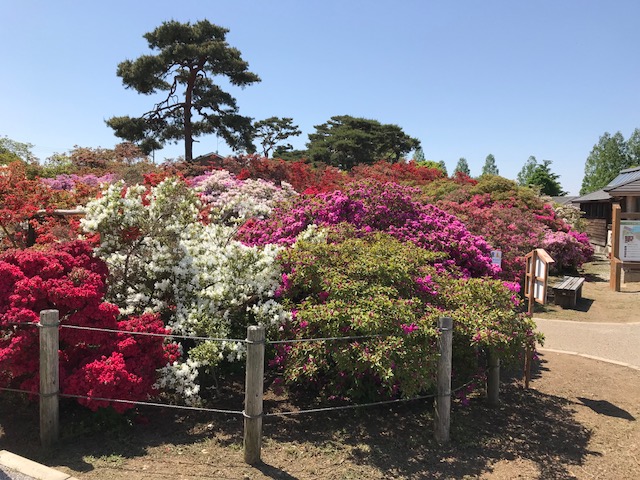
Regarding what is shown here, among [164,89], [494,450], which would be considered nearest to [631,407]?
[494,450]

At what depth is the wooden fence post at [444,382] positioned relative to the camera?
399cm

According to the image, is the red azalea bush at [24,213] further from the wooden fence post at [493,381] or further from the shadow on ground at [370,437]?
the wooden fence post at [493,381]

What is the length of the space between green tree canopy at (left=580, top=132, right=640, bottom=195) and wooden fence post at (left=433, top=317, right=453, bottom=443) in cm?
5978

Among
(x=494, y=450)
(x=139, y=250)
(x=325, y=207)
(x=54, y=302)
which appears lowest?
(x=494, y=450)

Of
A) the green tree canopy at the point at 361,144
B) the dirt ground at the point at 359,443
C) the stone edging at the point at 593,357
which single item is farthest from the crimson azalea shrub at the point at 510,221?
the green tree canopy at the point at 361,144

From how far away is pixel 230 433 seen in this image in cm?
411

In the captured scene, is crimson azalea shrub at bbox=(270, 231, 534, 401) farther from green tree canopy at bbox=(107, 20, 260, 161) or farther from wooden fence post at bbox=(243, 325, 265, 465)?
green tree canopy at bbox=(107, 20, 260, 161)

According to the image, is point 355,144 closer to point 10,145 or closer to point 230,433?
point 10,145

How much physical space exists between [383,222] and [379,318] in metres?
2.80

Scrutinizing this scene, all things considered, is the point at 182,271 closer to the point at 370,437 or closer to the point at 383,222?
the point at 370,437

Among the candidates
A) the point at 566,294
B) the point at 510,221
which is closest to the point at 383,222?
the point at 566,294

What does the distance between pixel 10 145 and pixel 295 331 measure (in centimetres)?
3760

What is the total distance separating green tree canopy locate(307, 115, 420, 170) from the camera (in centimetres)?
4253

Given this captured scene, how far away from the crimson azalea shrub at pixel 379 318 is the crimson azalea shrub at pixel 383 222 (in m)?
0.93
